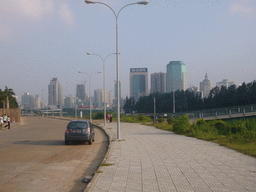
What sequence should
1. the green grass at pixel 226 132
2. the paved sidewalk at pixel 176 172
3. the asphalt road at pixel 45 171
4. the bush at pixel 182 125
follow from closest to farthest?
A: the paved sidewalk at pixel 176 172 → the asphalt road at pixel 45 171 → the green grass at pixel 226 132 → the bush at pixel 182 125

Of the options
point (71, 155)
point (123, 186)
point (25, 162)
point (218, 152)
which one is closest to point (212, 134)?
point (218, 152)

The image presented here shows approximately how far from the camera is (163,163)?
31.2 feet

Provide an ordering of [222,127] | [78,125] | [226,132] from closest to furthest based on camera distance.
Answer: [78,125] → [226,132] → [222,127]

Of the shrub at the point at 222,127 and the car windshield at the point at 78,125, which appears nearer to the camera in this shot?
the car windshield at the point at 78,125

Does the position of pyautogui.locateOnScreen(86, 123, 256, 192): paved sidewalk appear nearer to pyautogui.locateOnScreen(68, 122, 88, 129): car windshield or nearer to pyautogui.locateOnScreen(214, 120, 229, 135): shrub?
pyautogui.locateOnScreen(68, 122, 88, 129): car windshield

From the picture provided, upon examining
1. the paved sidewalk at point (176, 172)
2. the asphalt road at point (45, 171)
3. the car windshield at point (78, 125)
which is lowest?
the asphalt road at point (45, 171)

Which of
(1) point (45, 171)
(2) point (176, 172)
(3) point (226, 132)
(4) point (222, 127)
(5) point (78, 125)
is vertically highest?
(5) point (78, 125)

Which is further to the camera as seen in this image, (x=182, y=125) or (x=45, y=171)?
(x=182, y=125)

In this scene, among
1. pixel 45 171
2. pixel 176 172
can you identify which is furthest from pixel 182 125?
pixel 45 171

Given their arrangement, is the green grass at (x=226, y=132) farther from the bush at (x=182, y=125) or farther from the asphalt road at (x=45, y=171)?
the asphalt road at (x=45, y=171)

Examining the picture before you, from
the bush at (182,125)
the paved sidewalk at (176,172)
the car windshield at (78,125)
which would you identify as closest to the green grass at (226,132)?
the bush at (182,125)

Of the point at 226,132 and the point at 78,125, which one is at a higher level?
the point at 78,125

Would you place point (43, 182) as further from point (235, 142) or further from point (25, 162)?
point (235, 142)

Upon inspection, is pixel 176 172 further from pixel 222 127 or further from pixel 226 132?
pixel 222 127
